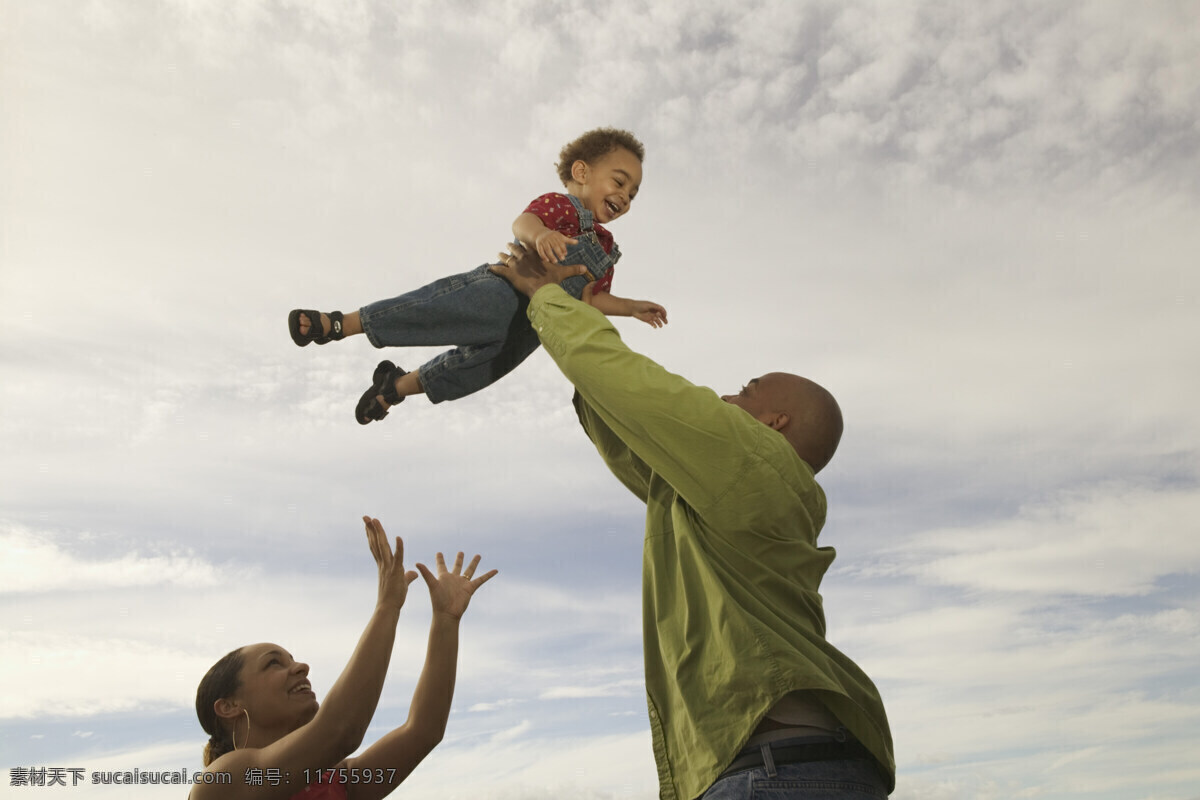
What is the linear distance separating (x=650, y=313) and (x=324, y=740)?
2353 mm

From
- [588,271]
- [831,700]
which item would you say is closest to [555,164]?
[588,271]

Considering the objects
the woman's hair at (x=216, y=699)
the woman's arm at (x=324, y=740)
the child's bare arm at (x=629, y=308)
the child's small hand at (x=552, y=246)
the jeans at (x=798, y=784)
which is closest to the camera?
the jeans at (x=798, y=784)

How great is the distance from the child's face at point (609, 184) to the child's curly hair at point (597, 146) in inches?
1.4

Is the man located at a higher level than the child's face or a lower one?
lower

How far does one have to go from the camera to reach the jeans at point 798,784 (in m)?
2.66

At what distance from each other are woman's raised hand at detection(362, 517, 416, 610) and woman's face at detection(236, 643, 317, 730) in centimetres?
56

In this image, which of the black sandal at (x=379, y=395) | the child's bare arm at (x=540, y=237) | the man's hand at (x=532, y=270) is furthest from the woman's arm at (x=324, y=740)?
the child's bare arm at (x=540, y=237)

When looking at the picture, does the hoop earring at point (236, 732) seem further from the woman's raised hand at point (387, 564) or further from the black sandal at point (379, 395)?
the black sandal at point (379, 395)

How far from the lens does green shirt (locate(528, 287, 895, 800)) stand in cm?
284

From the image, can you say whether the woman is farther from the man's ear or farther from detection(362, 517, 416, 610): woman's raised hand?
the man's ear

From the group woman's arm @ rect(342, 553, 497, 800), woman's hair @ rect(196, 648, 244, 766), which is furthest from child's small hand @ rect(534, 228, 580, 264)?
woman's hair @ rect(196, 648, 244, 766)

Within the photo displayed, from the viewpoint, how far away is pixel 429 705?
13.6 feet

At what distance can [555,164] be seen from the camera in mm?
4848

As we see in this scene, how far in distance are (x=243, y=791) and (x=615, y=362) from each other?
204 centimetres
